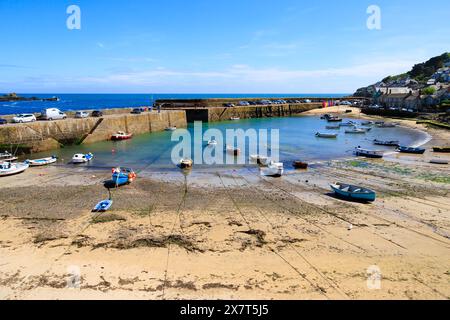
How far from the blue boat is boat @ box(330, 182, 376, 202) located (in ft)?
42.8

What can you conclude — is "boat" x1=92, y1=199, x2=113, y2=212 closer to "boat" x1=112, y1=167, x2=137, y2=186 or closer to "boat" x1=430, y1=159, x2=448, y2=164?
"boat" x1=112, y1=167, x2=137, y2=186

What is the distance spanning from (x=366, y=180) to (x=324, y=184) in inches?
134

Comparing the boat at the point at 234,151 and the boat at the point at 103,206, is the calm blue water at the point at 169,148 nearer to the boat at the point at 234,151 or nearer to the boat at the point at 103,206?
the boat at the point at 234,151

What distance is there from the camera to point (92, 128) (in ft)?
137

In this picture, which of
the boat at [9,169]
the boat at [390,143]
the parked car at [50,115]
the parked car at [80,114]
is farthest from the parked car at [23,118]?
the boat at [390,143]

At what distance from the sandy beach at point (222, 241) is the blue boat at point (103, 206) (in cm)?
46

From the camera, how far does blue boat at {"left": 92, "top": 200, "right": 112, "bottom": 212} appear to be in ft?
55.9

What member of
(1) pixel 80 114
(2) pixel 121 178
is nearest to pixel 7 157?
(2) pixel 121 178

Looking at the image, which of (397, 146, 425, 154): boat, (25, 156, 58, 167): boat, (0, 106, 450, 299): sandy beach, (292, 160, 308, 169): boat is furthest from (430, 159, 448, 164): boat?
(25, 156, 58, 167): boat

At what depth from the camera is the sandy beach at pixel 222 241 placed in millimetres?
10406
